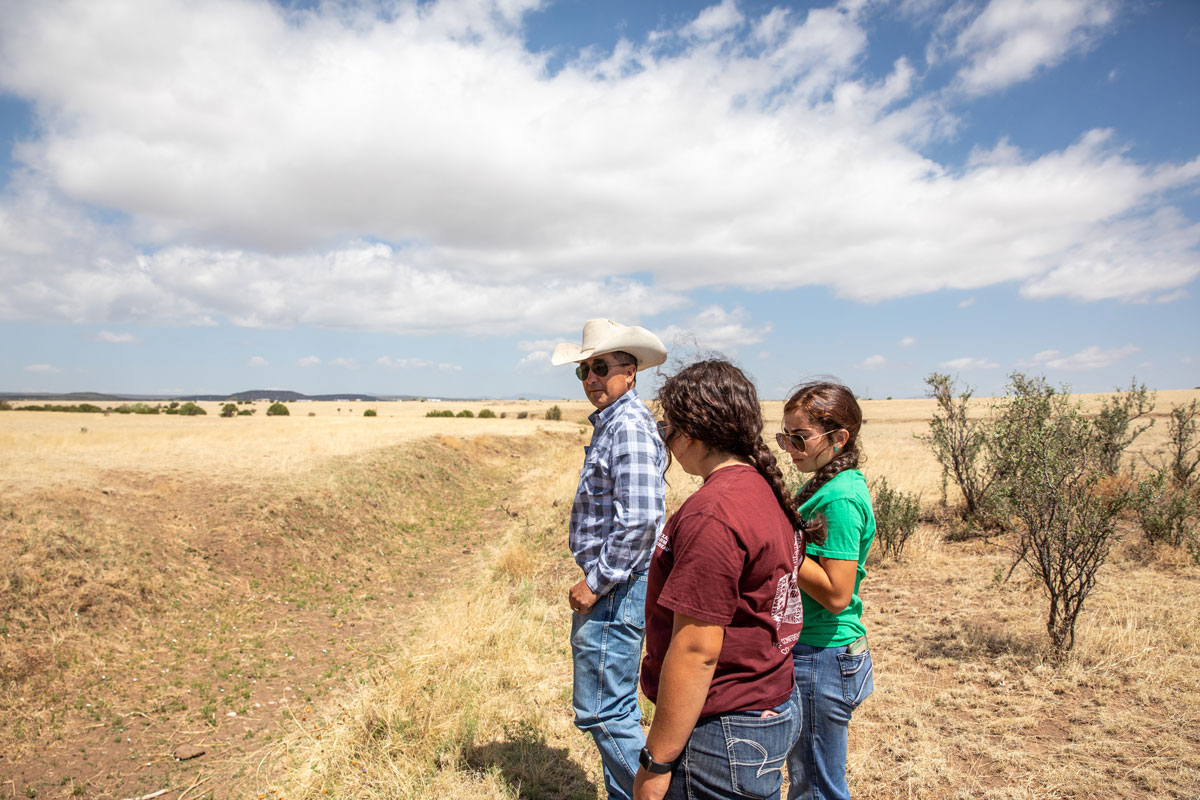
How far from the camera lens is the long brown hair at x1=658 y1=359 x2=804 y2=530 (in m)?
1.79

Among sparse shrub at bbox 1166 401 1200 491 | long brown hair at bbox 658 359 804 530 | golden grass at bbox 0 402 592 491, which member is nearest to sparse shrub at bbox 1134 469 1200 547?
sparse shrub at bbox 1166 401 1200 491

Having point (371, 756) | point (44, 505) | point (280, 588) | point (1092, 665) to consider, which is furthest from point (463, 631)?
point (44, 505)

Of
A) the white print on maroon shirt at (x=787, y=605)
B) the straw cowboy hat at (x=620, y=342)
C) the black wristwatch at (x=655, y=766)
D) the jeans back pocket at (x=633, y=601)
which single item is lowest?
the black wristwatch at (x=655, y=766)

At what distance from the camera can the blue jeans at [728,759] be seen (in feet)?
5.55

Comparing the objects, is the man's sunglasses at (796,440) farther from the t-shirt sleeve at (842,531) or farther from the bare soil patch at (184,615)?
the bare soil patch at (184,615)

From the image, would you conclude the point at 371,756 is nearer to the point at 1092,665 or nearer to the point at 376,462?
the point at 1092,665

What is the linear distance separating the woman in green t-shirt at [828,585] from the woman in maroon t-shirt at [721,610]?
0.40 meters

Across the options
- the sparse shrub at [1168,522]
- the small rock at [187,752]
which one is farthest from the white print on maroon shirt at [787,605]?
the sparse shrub at [1168,522]

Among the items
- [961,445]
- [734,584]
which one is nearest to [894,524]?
[961,445]

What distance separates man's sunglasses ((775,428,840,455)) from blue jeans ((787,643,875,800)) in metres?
0.74

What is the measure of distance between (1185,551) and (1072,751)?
486 centimetres

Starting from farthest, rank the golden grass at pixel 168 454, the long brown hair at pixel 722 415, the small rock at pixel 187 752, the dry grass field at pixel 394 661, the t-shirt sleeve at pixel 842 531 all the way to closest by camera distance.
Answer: the golden grass at pixel 168 454
the small rock at pixel 187 752
the dry grass field at pixel 394 661
the t-shirt sleeve at pixel 842 531
the long brown hair at pixel 722 415

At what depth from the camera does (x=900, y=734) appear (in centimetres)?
401

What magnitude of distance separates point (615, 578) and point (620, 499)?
332 millimetres
